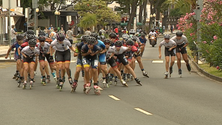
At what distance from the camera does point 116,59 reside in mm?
21219

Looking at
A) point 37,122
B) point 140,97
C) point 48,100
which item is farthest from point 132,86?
point 37,122

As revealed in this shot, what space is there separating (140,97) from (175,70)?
10.9 m

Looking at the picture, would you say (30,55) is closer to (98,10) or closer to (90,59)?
(90,59)

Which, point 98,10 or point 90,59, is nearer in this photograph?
point 90,59

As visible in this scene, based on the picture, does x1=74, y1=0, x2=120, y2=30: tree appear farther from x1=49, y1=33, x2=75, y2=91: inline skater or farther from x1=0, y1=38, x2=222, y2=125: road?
x1=49, y1=33, x2=75, y2=91: inline skater

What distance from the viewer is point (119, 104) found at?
15.2 metres

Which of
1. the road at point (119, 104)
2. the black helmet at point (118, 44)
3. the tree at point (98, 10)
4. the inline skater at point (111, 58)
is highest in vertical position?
the tree at point (98, 10)

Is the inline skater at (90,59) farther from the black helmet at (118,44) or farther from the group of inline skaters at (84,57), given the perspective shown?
the black helmet at (118,44)

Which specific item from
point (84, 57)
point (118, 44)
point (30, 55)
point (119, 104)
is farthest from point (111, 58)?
point (119, 104)

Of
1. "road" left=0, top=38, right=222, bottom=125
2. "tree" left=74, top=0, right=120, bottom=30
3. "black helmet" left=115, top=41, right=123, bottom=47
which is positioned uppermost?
"tree" left=74, top=0, right=120, bottom=30

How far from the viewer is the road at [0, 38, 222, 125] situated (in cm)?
1239

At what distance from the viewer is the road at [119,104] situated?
1239 cm

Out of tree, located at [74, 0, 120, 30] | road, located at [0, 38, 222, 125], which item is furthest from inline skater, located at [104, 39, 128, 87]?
tree, located at [74, 0, 120, 30]

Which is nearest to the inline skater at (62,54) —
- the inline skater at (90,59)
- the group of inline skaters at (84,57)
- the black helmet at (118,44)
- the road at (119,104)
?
the group of inline skaters at (84,57)
